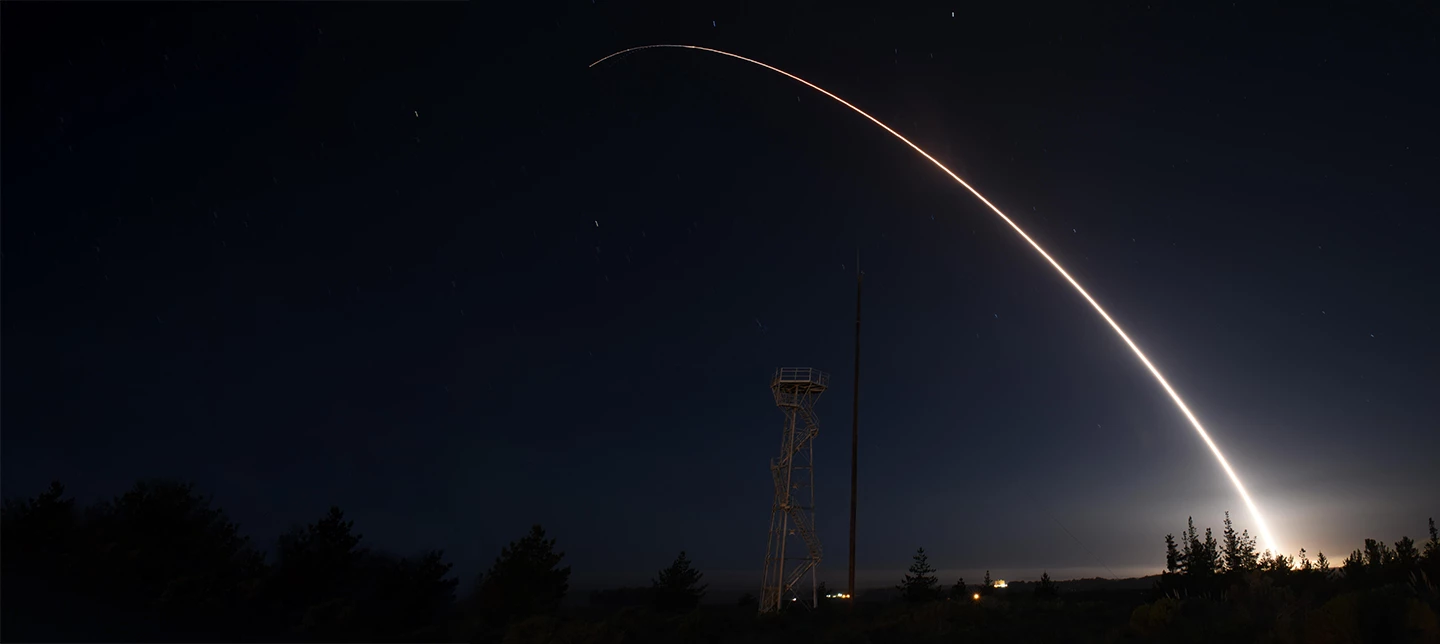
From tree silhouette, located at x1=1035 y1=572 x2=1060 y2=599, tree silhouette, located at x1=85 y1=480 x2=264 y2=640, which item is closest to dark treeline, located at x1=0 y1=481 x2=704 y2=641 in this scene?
tree silhouette, located at x1=85 y1=480 x2=264 y2=640

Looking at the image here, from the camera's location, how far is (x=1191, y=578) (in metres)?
29.8

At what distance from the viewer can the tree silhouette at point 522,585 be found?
38.4 meters

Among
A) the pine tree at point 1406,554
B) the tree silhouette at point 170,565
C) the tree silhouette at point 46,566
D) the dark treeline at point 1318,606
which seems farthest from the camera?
the tree silhouette at point 170,565

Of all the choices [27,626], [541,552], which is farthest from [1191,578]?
[27,626]

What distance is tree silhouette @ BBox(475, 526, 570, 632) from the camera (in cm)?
3839

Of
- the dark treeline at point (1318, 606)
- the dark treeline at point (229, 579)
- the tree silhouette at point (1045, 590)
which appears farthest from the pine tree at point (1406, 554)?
the dark treeline at point (229, 579)

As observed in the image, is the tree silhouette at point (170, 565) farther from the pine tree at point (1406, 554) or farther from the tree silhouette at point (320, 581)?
the pine tree at point (1406, 554)

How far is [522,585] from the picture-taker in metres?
39.0

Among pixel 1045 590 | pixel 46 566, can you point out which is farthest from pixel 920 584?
pixel 46 566

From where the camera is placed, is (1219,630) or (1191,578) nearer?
(1219,630)

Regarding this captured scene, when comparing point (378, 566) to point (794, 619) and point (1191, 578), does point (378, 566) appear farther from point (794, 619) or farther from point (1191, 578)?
point (1191, 578)

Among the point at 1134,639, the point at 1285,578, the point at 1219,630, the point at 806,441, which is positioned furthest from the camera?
the point at 806,441

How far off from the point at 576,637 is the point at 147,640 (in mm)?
19385

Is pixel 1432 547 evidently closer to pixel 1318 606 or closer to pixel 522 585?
pixel 1318 606
